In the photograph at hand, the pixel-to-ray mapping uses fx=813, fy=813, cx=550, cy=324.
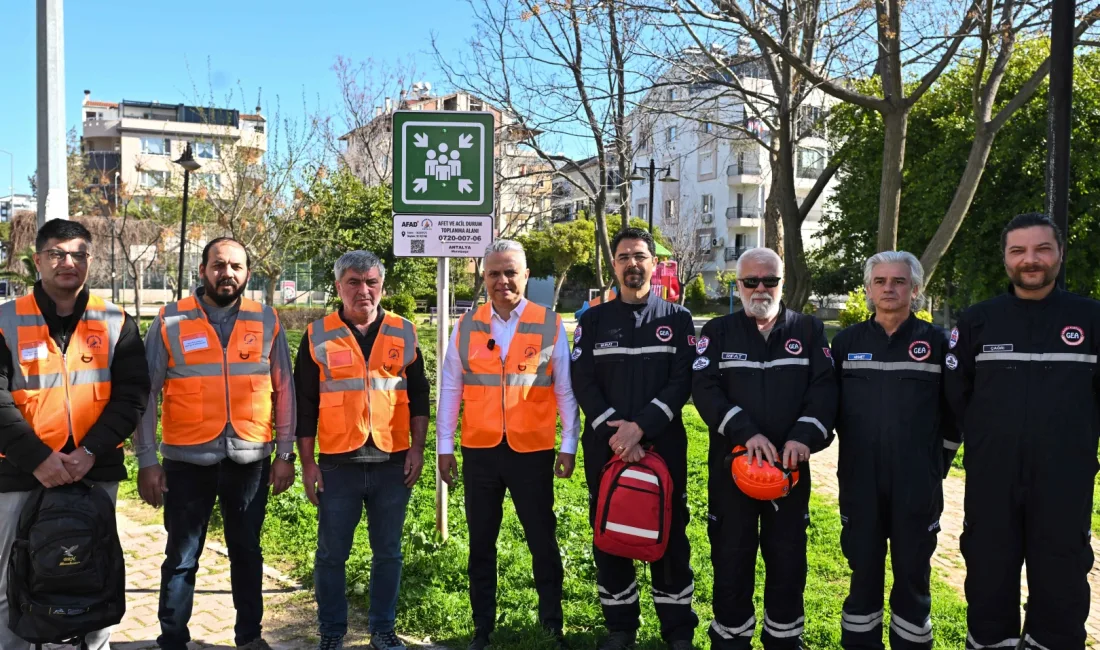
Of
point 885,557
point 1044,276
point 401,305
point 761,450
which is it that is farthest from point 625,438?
point 401,305

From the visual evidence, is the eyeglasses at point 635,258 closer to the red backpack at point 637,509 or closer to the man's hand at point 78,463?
the red backpack at point 637,509

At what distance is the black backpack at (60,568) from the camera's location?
3520 millimetres

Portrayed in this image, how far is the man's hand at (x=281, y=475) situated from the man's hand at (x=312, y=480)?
0.26ft

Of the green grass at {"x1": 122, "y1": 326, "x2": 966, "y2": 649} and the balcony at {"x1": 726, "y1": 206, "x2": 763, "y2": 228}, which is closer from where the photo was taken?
the green grass at {"x1": 122, "y1": 326, "x2": 966, "y2": 649}

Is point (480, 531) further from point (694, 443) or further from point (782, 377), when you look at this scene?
point (694, 443)

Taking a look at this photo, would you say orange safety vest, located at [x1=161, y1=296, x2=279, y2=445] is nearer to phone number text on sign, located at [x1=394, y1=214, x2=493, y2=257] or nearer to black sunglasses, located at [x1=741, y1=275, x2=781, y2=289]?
phone number text on sign, located at [x1=394, y1=214, x2=493, y2=257]

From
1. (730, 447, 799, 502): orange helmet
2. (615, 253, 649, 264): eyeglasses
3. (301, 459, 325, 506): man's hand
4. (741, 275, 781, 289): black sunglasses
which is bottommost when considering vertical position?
(301, 459, 325, 506): man's hand

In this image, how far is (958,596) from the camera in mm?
5375

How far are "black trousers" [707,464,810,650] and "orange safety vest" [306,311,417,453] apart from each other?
1.73 meters

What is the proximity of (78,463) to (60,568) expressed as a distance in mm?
452

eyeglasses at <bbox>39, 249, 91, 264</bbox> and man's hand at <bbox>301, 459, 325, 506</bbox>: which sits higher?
eyeglasses at <bbox>39, 249, 91, 264</bbox>

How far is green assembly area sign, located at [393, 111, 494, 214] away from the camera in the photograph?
17.5 feet

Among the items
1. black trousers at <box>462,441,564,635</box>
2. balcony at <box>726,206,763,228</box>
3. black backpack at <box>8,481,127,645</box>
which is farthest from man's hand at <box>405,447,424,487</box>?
balcony at <box>726,206,763,228</box>

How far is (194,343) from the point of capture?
4027 mm
